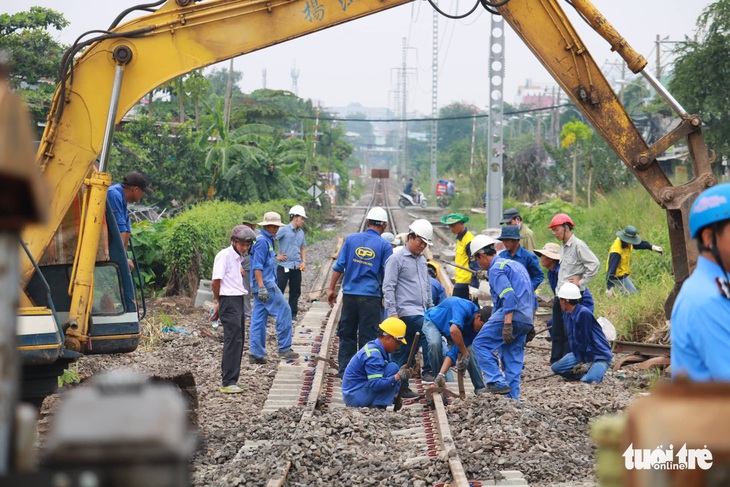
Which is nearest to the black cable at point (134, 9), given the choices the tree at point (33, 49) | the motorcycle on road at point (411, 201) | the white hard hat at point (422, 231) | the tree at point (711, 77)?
the white hard hat at point (422, 231)

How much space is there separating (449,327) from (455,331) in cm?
27

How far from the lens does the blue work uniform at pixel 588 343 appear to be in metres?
10.2

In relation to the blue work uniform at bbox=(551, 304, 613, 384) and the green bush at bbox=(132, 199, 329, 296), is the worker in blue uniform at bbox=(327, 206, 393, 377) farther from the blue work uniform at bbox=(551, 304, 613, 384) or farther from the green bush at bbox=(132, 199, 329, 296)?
the green bush at bbox=(132, 199, 329, 296)

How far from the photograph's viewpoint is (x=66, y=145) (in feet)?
26.0

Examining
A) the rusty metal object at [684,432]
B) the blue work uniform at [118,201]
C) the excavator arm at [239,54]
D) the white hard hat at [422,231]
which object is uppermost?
the excavator arm at [239,54]

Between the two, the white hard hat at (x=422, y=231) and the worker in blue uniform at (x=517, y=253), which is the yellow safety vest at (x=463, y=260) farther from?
the white hard hat at (x=422, y=231)

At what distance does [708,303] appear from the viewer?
10.1 ft

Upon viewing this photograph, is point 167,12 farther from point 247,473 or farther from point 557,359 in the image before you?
point 557,359

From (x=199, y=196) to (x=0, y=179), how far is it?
2800cm

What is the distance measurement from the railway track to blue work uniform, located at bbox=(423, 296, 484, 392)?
536 millimetres

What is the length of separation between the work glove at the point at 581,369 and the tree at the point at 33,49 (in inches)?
632

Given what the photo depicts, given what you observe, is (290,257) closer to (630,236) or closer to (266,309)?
(266,309)

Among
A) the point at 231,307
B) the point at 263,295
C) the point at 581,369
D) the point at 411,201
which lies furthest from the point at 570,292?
the point at 411,201

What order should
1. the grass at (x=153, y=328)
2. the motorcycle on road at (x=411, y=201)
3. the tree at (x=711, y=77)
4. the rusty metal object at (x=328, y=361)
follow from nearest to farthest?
the rusty metal object at (x=328, y=361)
the grass at (x=153, y=328)
the tree at (x=711, y=77)
the motorcycle on road at (x=411, y=201)
